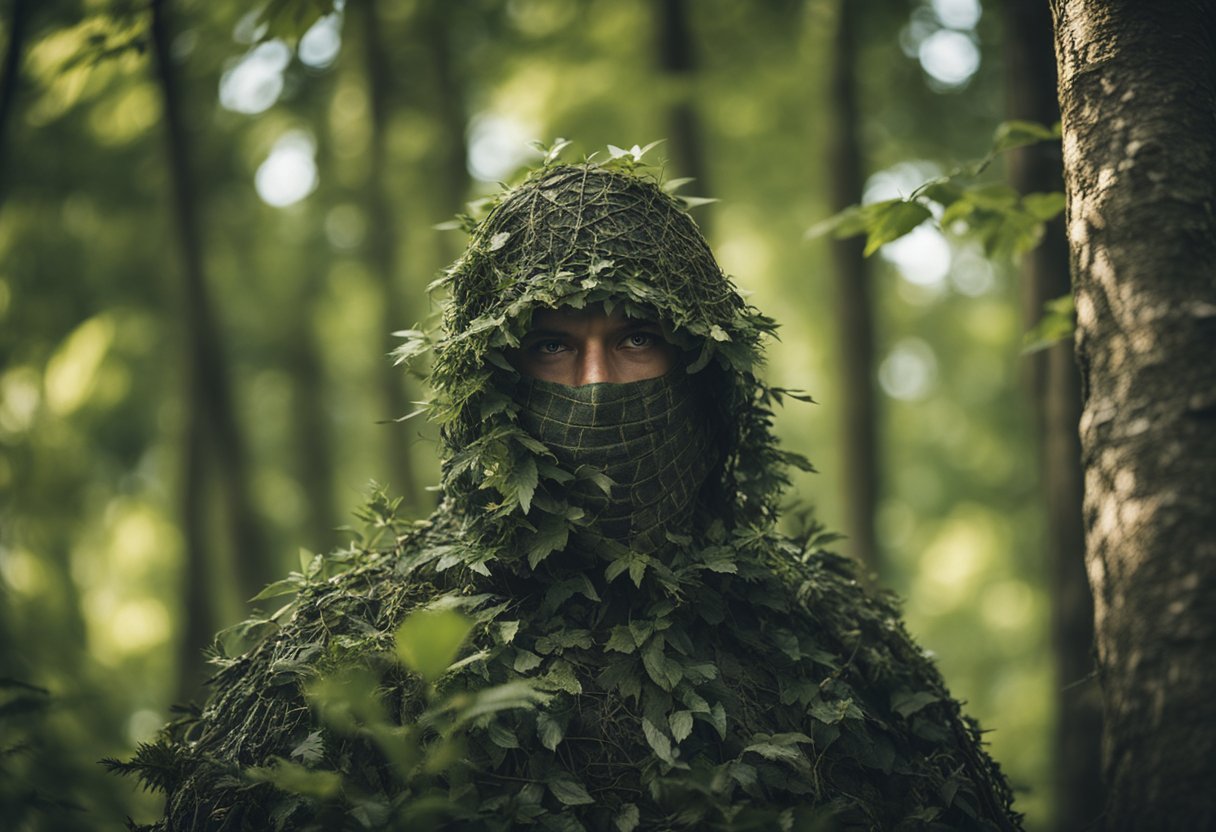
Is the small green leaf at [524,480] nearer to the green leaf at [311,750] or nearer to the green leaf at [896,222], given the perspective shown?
the green leaf at [311,750]

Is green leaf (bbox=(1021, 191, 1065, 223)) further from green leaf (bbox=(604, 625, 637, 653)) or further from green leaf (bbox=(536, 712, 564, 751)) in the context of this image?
green leaf (bbox=(536, 712, 564, 751))

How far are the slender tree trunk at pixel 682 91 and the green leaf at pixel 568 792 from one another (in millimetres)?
5372

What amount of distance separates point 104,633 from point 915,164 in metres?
10.7

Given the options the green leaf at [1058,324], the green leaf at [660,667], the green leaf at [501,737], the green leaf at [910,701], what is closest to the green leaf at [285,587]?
the green leaf at [501,737]

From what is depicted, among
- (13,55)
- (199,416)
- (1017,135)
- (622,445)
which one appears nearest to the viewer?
(622,445)

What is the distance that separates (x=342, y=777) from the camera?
2.49 metres

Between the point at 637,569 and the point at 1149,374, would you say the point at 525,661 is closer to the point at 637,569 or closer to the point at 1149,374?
the point at 637,569

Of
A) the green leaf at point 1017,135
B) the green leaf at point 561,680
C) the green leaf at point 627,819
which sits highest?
the green leaf at point 1017,135

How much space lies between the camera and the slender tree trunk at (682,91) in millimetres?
7344

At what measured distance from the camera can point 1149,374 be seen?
2.07 metres

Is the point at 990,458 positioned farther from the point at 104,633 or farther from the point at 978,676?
the point at 104,633

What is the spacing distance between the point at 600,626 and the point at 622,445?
0.55 metres

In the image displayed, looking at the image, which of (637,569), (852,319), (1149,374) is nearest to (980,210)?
(1149,374)

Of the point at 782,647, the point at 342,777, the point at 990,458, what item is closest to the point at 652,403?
the point at 782,647
